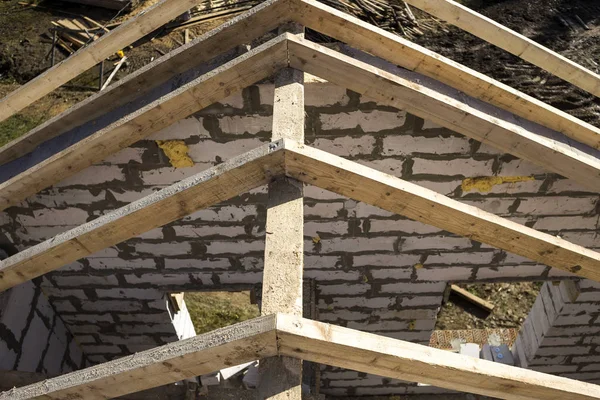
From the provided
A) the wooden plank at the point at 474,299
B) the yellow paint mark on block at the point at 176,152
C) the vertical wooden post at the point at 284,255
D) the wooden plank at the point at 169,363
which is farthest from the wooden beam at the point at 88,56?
the wooden plank at the point at 474,299

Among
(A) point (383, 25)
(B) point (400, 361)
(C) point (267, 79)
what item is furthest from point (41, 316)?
(A) point (383, 25)

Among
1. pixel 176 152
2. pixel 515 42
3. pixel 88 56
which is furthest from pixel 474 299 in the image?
pixel 88 56

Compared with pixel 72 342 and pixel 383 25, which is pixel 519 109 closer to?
pixel 383 25

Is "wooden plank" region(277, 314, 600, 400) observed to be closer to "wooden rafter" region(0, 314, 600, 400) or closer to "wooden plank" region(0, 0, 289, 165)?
"wooden rafter" region(0, 314, 600, 400)

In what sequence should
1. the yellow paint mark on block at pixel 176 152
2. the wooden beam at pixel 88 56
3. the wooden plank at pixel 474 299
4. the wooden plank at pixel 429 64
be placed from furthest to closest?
the wooden plank at pixel 474 299 → the yellow paint mark on block at pixel 176 152 → the wooden beam at pixel 88 56 → the wooden plank at pixel 429 64

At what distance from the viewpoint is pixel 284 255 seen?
2180mm

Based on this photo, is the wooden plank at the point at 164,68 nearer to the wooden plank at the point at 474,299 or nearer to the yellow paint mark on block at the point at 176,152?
the yellow paint mark on block at the point at 176,152

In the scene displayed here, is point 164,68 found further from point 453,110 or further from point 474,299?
point 474,299

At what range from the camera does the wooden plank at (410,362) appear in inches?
72.9

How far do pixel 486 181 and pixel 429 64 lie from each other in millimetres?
981

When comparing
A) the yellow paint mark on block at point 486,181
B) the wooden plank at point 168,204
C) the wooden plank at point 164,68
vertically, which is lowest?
the wooden plank at point 168,204

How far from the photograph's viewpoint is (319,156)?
236 cm

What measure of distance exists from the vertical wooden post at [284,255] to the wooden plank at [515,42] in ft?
4.41

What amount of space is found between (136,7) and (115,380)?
844 cm
